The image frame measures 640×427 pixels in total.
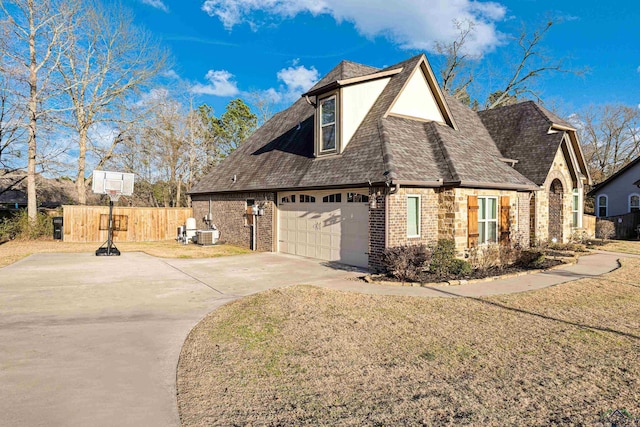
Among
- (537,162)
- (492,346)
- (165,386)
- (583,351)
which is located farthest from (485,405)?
(537,162)

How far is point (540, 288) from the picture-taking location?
358 inches

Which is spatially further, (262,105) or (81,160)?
(262,105)

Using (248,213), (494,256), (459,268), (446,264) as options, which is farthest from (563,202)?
(248,213)

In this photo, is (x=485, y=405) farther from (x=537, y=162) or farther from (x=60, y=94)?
(x=60, y=94)

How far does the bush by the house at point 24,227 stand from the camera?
20250mm

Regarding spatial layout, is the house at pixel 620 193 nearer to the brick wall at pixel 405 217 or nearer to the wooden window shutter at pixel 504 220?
the wooden window shutter at pixel 504 220

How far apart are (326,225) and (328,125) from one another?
376 centimetres

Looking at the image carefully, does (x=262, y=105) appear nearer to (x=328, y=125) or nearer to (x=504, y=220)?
(x=328, y=125)

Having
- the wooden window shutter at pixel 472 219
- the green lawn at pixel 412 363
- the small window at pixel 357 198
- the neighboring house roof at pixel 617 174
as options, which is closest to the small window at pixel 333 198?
the small window at pixel 357 198

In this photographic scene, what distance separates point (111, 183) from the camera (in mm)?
16312

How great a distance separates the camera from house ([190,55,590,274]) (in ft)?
37.9

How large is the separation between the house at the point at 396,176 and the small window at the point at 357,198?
5cm

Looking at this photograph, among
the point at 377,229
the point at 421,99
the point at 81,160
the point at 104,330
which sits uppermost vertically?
the point at 421,99

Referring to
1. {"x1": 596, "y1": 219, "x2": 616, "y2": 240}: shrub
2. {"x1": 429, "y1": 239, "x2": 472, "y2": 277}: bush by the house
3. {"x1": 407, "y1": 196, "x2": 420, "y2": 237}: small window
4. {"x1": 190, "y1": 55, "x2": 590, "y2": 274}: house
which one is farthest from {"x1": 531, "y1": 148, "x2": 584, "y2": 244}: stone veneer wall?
{"x1": 407, "y1": 196, "x2": 420, "y2": 237}: small window
